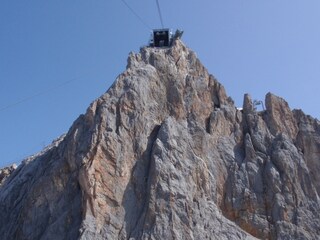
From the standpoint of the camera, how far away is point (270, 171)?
1603 inches

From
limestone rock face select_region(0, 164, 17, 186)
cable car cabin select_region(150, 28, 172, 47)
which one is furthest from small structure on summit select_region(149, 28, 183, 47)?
limestone rock face select_region(0, 164, 17, 186)

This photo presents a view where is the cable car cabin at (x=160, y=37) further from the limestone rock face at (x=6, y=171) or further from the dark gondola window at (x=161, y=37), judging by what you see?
the limestone rock face at (x=6, y=171)

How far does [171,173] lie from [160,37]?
1174 inches

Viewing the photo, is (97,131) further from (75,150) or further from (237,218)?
(237,218)

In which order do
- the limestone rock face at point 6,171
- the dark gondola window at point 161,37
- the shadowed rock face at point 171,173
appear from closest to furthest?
the shadowed rock face at point 171,173 < the limestone rock face at point 6,171 < the dark gondola window at point 161,37

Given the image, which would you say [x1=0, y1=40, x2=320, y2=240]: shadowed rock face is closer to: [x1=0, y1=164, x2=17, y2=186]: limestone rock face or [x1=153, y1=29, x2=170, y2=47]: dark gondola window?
[x1=0, y1=164, x2=17, y2=186]: limestone rock face

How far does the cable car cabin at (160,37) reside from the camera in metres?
62.7

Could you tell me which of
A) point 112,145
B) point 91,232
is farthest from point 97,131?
point 91,232

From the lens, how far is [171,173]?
38.2 m

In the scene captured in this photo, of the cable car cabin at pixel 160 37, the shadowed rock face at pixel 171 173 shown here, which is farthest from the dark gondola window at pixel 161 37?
the shadowed rock face at pixel 171 173

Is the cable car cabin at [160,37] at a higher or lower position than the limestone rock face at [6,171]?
higher

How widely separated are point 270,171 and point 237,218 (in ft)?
17.9

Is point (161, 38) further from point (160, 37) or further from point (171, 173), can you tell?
point (171, 173)

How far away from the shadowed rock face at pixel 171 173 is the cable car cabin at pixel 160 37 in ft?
49.5
